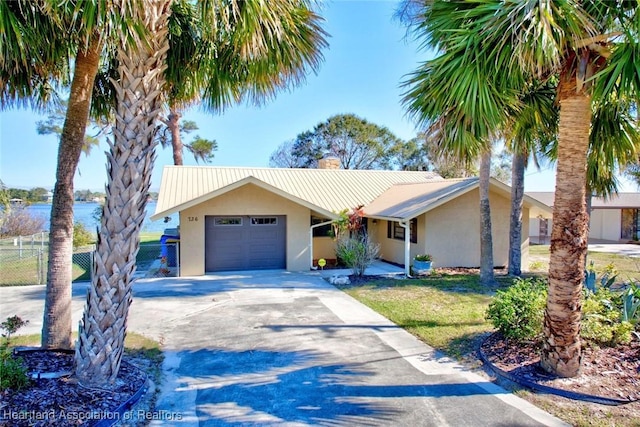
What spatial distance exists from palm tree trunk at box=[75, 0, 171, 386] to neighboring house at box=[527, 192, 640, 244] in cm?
2854

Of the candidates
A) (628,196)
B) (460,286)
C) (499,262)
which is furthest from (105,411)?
(628,196)

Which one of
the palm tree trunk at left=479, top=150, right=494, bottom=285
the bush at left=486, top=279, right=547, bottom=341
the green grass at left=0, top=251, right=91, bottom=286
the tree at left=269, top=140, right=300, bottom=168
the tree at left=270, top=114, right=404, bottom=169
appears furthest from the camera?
the tree at left=269, top=140, right=300, bottom=168

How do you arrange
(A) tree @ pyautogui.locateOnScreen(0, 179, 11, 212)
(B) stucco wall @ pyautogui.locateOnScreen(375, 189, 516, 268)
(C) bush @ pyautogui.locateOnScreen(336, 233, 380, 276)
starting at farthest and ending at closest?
(B) stucco wall @ pyautogui.locateOnScreen(375, 189, 516, 268) < (C) bush @ pyautogui.locateOnScreen(336, 233, 380, 276) < (A) tree @ pyautogui.locateOnScreen(0, 179, 11, 212)

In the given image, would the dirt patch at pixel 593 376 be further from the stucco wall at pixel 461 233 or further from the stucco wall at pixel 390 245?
the stucco wall at pixel 390 245

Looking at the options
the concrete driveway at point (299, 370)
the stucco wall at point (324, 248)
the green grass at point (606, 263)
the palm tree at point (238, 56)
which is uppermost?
the palm tree at point (238, 56)

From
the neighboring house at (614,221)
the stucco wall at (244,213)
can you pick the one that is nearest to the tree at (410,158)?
the neighboring house at (614,221)

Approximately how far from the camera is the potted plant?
47.0 ft

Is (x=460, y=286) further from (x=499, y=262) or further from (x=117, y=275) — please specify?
(x=117, y=275)

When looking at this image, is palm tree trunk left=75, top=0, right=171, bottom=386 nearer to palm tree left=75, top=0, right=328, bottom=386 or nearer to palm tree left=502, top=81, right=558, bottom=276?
palm tree left=75, top=0, right=328, bottom=386

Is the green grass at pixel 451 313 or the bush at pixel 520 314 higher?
the bush at pixel 520 314

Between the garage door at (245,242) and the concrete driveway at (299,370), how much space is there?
4.51 metres

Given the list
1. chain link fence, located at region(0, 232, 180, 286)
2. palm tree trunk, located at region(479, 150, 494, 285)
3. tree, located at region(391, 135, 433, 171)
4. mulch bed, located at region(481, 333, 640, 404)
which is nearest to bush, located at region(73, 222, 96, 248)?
chain link fence, located at region(0, 232, 180, 286)

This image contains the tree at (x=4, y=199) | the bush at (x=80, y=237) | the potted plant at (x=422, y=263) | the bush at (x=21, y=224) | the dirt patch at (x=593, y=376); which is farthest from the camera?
the bush at (x=21, y=224)

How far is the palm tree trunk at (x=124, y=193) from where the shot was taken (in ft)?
14.3
